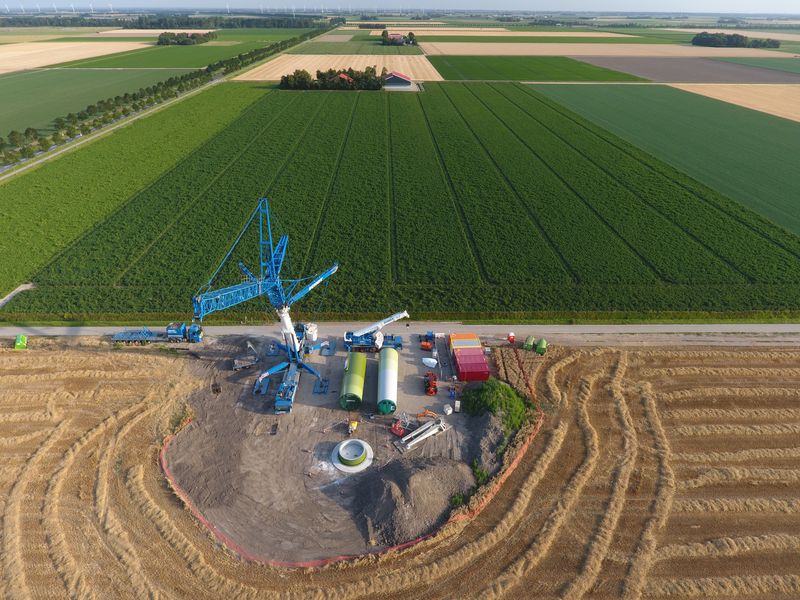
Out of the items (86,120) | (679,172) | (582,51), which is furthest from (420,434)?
(582,51)

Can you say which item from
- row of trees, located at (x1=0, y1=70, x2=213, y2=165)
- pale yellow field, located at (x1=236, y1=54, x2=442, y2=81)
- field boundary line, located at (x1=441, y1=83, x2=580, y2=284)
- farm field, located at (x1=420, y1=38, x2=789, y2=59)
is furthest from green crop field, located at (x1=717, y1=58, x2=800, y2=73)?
row of trees, located at (x1=0, y1=70, x2=213, y2=165)

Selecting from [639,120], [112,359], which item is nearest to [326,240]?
[112,359]

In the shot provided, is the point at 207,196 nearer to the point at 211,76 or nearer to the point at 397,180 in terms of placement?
the point at 397,180

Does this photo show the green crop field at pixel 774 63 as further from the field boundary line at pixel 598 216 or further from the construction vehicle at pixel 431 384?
the construction vehicle at pixel 431 384

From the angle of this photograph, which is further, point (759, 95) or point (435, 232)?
point (759, 95)

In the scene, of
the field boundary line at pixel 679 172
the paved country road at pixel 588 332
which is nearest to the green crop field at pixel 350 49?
the field boundary line at pixel 679 172

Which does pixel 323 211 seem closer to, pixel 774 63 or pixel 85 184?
pixel 85 184

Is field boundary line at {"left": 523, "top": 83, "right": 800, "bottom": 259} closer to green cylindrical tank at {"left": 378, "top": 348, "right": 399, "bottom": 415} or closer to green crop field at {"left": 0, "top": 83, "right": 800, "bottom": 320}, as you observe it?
green crop field at {"left": 0, "top": 83, "right": 800, "bottom": 320}
